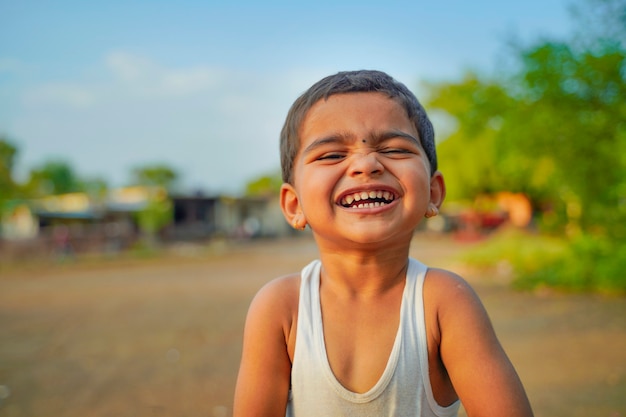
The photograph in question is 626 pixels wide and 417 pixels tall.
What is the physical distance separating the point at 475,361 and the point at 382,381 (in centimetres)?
25

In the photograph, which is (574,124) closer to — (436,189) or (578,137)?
(578,137)

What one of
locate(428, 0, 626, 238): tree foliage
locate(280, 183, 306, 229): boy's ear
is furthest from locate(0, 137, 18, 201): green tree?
locate(280, 183, 306, 229): boy's ear

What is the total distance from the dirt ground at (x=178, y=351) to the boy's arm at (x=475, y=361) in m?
2.38

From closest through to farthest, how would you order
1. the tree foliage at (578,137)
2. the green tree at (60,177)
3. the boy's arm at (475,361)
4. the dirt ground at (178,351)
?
the boy's arm at (475,361) → the dirt ground at (178,351) → the tree foliage at (578,137) → the green tree at (60,177)

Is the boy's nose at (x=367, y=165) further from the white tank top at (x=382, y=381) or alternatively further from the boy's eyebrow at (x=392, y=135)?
the white tank top at (x=382, y=381)

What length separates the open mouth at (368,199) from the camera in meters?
1.50

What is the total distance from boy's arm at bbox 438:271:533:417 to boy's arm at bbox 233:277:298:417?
0.45 metres

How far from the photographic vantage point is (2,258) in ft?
75.4

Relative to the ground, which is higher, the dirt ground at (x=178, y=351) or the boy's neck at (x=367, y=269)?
the boy's neck at (x=367, y=269)

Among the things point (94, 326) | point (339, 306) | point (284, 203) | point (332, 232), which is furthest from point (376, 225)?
point (94, 326)

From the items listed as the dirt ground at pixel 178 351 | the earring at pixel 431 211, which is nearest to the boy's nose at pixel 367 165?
the earring at pixel 431 211

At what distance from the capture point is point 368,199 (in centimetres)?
151

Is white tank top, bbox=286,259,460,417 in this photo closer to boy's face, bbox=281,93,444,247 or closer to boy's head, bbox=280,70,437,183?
boy's face, bbox=281,93,444,247

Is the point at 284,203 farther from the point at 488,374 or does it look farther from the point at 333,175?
the point at 488,374
